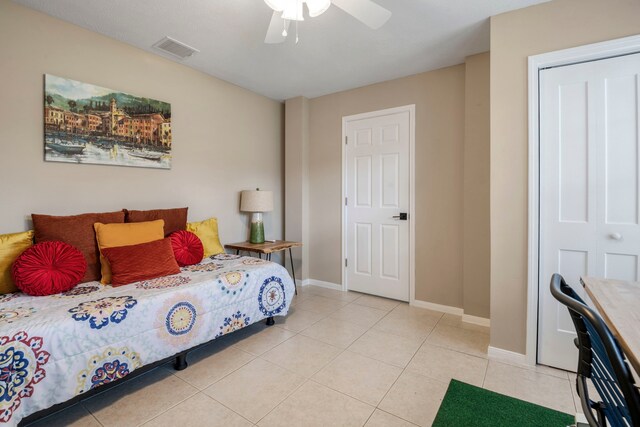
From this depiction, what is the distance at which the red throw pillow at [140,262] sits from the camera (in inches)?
84.6

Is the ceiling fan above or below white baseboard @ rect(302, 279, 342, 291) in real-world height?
above

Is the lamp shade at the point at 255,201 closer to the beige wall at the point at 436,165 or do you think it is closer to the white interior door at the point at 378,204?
the white interior door at the point at 378,204

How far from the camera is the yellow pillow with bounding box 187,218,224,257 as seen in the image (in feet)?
9.93

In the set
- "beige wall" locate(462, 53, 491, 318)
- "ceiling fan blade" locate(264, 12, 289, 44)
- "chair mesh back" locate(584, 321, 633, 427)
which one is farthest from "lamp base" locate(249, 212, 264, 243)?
"chair mesh back" locate(584, 321, 633, 427)

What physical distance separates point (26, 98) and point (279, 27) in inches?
Result: 74.5

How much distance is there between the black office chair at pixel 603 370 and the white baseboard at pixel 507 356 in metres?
1.36

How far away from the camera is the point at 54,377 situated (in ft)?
4.84

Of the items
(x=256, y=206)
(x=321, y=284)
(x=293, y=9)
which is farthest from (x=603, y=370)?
(x=321, y=284)

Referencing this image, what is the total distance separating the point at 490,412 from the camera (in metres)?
1.67

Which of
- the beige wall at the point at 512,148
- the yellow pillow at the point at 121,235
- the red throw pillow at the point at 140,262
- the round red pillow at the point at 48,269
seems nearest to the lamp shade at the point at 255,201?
the yellow pillow at the point at 121,235

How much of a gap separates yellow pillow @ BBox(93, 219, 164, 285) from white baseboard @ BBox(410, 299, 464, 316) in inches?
107

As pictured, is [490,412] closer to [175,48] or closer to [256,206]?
[256,206]

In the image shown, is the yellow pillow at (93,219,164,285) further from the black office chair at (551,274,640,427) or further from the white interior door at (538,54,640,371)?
the white interior door at (538,54,640,371)

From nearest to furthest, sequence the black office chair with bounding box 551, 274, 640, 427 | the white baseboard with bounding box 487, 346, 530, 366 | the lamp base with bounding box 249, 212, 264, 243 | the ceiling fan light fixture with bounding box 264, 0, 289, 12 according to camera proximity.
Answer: the black office chair with bounding box 551, 274, 640, 427 < the ceiling fan light fixture with bounding box 264, 0, 289, 12 < the white baseboard with bounding box 487, 346, 530, 366 < the lamp base with bounding box 249, 212, 264, 243
